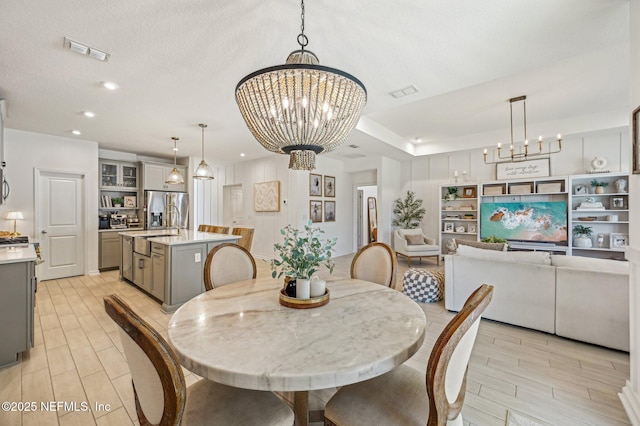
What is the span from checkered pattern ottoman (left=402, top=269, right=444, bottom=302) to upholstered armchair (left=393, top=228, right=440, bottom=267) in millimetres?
2078

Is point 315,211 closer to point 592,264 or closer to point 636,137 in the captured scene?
point 592,264

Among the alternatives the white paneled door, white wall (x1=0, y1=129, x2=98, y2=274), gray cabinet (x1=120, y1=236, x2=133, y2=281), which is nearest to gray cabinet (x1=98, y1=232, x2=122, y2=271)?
white wall (x1=0, y1=129, x2=98, y2=274)

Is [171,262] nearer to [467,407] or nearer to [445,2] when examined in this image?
[467,407]

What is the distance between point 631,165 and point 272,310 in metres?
2.41

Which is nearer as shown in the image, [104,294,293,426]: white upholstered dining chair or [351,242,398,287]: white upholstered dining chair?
[104,294,293,426]: white upholstered dining chair

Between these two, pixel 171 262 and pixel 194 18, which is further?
pixel 171 262

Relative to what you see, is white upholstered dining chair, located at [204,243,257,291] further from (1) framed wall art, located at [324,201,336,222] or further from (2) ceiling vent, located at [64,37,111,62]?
(1) framed wall art, located at [324,201,336,222]

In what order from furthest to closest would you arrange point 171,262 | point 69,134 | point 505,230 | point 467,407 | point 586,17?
point 505,230 < point 69,134 < point 171,262 < point 586,17 < point 467,407

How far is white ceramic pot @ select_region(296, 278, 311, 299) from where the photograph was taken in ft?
4.80

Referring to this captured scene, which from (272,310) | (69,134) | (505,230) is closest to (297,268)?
(272,310)

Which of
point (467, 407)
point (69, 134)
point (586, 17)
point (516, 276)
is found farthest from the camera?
point (69, 134)

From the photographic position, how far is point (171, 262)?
3312 mm

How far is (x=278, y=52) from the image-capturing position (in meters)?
2.28

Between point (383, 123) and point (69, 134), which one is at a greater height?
point (383, 123)
